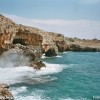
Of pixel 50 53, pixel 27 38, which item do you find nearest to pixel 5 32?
pixel 27 38

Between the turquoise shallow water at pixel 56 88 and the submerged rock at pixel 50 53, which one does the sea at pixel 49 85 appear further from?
the submerged rock at pixel 50 53

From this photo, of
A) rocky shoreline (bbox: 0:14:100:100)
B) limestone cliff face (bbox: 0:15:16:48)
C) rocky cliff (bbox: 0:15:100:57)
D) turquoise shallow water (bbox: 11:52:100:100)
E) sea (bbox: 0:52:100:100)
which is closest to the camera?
turquoise shallow water (bbox: 11:52:100:100)

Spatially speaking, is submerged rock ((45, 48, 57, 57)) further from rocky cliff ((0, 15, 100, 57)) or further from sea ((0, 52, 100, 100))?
sea ((0, 52, 100, 100))

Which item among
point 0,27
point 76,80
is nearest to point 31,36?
point 0,27

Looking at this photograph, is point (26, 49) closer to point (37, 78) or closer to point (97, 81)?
point (37, 78)

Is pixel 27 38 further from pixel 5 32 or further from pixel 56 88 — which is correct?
pixel 56 88

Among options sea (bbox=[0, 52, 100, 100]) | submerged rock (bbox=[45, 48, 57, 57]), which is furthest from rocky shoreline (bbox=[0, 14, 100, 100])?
sea (bbox=[0, 52, 100, 100])

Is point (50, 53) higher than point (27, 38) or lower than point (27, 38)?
lower

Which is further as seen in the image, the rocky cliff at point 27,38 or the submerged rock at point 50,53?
the submerged rock at point 50,53

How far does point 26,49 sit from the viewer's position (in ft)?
191

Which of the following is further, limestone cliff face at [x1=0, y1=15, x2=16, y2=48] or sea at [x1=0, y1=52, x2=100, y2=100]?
limestone cliff face at [x1=0, y1=15, x2=16, y2=48]

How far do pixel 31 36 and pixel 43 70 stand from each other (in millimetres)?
23678

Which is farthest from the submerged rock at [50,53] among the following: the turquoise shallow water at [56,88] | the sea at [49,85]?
the turquoise shallow water at [56,88]

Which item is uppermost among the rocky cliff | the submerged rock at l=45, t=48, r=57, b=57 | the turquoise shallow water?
the rocky cliff
